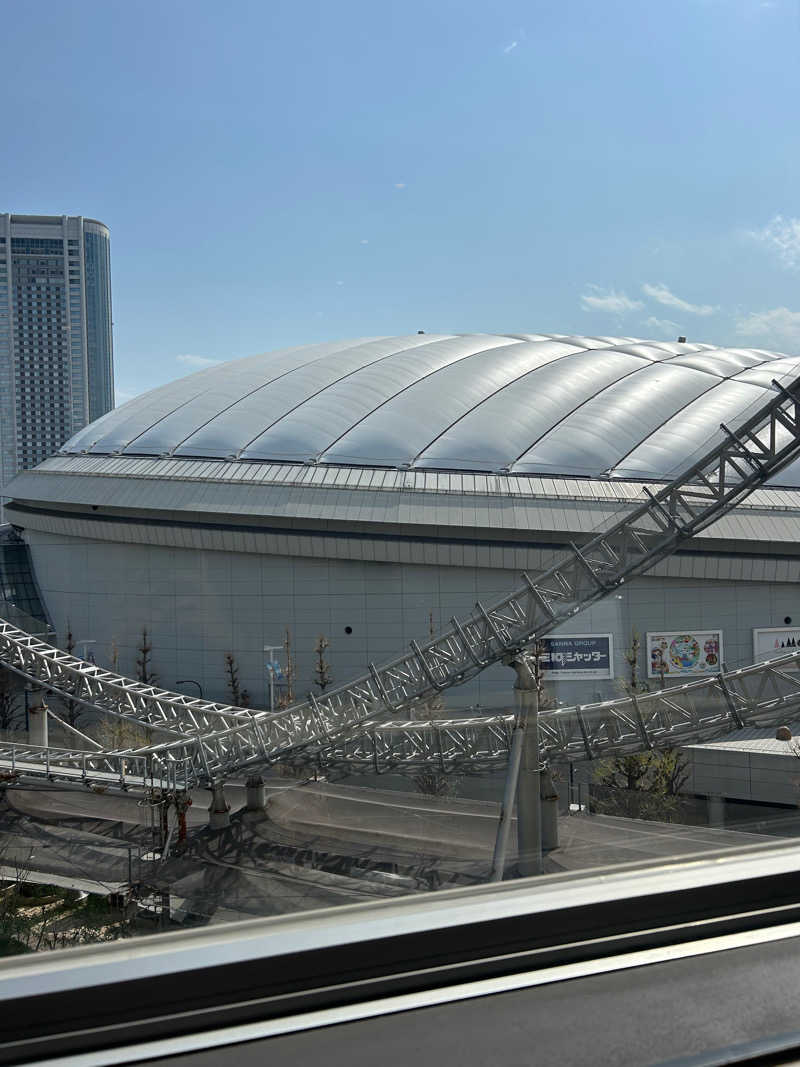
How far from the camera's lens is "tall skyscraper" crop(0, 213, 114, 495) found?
2.13 meters

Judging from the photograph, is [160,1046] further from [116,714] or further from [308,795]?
[116,714]

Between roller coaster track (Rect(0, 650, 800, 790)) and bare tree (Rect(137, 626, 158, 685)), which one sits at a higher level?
roller coaster track (Rect(0, 650, 800, 790))

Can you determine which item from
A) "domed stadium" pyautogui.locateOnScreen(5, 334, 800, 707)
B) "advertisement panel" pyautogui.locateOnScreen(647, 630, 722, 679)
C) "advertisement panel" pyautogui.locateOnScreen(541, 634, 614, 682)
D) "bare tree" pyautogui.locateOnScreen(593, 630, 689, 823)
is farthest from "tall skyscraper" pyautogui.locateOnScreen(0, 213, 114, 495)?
"domed stadium" pyautogui.locateOnScreen(5, 334, 800, 707)

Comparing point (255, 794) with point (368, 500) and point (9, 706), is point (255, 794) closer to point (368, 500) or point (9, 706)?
point (9, 706)

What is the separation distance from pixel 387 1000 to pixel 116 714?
6.38 metres

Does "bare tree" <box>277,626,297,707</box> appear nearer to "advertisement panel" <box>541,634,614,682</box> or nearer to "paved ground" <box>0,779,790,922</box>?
"advertisement panel" <box>541,634,614,682</box>

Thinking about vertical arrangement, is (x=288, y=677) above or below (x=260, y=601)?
below

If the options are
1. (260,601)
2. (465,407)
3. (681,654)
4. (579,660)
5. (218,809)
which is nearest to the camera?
(218,809)

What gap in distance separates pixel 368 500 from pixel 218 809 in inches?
328

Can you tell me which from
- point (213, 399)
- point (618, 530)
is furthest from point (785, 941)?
point (213, 399)

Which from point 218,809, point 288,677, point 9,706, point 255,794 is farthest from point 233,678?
point 218,809

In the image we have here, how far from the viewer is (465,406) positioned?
12414mm

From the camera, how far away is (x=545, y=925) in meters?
1.02

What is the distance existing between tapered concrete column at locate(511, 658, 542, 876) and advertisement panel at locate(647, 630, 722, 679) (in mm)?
890
